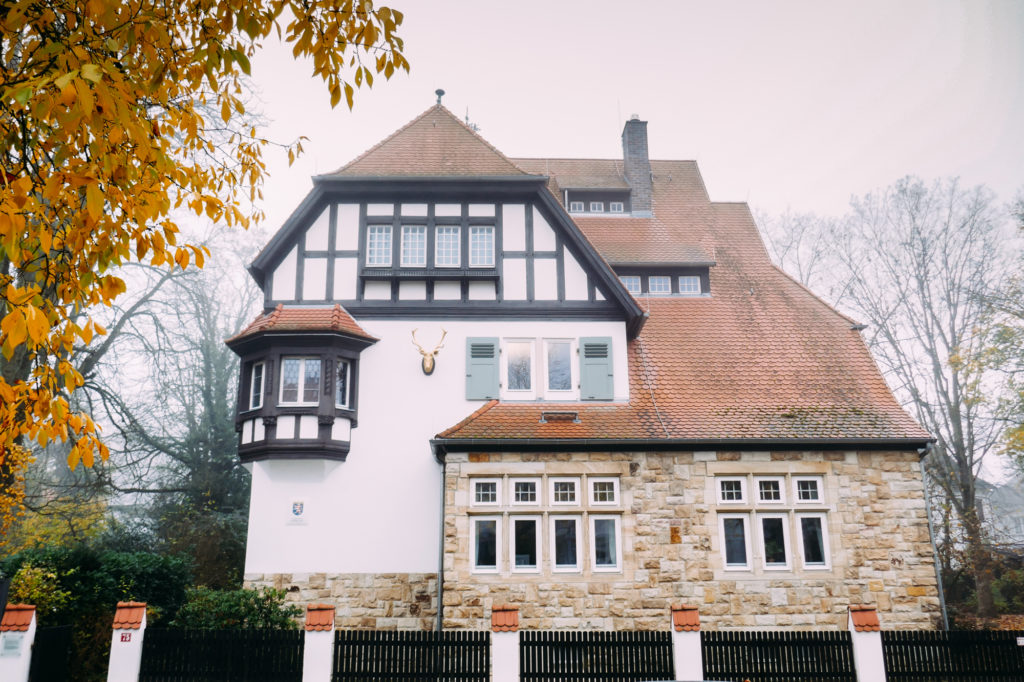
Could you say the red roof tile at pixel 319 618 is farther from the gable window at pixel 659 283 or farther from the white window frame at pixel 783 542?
the gable window at pixel 659 283

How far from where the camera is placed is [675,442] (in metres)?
13.3

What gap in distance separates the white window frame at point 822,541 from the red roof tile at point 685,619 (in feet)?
13.1

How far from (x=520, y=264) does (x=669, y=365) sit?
3.65 m

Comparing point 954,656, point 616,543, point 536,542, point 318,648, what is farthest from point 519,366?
point 954,656

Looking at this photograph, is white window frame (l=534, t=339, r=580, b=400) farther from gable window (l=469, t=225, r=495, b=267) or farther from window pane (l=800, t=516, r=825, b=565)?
window pane (l=800, t=516, r=825, b=565)

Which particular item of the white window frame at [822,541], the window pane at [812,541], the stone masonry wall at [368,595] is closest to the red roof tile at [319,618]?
the stone masonry wall at [368,595]

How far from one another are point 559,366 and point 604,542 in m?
3.46

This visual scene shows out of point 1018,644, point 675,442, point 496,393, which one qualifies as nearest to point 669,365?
point 675,442

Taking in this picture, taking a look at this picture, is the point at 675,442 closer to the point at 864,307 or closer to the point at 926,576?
the point at 926,576

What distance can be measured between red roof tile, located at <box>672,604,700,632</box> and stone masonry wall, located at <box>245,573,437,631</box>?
482cm

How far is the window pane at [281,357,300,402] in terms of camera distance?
13727 millimetres

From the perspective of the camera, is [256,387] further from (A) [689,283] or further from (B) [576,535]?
(A) [689,283]

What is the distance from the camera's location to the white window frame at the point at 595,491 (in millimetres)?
13359

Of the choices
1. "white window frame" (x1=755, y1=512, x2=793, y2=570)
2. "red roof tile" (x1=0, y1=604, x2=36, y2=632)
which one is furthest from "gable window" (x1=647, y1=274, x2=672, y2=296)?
"red roof tile" (x1=0, y1=604, x2=36, y2=632)
